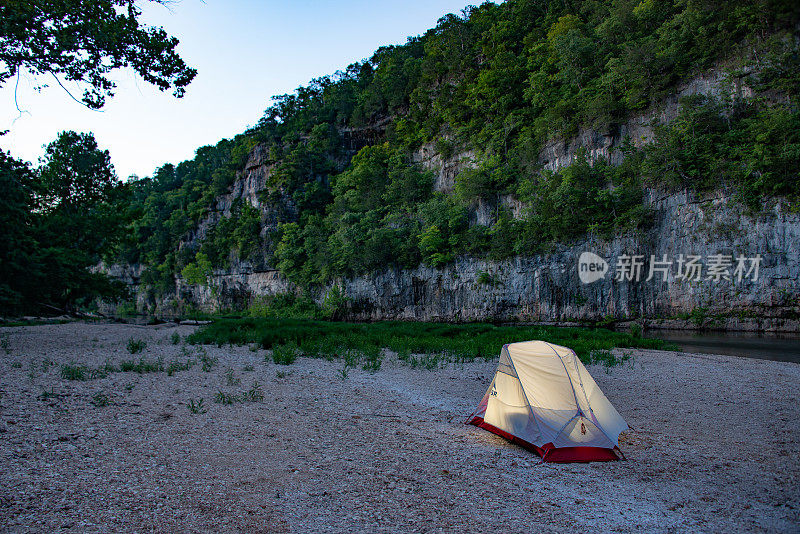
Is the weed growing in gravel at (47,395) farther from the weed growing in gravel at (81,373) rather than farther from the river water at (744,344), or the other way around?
the river water at (744,344)

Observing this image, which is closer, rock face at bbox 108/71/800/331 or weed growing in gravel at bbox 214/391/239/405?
weed growing in gravel at bbox 214/391/239/405

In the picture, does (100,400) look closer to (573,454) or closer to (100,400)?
(100,400)

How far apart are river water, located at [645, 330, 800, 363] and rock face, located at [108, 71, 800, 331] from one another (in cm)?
253

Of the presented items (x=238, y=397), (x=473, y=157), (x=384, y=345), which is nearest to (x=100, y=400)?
A: (x=238, y=397)

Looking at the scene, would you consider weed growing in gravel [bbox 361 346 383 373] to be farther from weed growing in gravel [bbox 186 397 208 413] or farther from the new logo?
the new logo

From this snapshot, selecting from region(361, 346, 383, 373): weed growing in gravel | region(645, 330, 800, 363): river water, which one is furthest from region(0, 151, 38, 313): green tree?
region(645, 330, 800, 363): river water

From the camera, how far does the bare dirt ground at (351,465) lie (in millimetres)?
3740

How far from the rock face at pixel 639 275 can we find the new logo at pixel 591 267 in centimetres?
31

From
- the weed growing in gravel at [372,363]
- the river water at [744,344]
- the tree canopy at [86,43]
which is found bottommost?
the river water at [744,344]

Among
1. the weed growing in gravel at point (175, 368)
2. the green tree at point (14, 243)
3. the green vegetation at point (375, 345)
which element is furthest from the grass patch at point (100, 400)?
the green tree at point (14, 243)

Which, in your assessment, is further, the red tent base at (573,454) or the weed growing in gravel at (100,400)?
the weed growing in gravel at (100,400)

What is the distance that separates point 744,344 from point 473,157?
3496cm

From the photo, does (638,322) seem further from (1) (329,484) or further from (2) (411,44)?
(2) (411,44)

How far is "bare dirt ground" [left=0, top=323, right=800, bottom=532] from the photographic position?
3.74 meters
